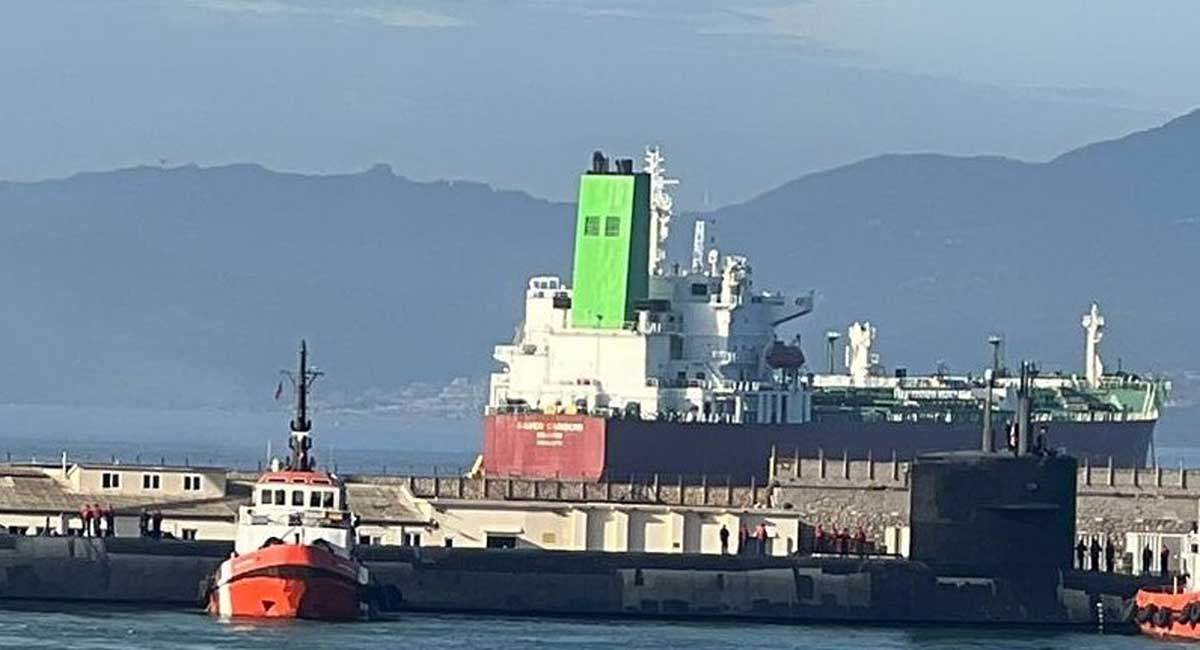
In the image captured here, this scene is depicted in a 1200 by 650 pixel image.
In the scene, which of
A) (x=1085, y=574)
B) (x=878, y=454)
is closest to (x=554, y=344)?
(x=878, y=454)

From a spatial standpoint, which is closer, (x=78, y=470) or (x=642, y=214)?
(x=78, y=470)

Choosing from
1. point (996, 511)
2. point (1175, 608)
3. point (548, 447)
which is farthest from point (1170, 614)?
point (548, 447)

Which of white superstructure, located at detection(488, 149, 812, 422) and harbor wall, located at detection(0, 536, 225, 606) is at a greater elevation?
white superstructure, located at detection(488, 149, 812, 422)

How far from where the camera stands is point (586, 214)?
312ft

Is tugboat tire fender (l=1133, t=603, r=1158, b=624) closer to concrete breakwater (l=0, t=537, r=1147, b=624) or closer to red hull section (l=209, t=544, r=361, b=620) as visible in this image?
concrete breakwater (l=0, t=537, r=1147, b=624)

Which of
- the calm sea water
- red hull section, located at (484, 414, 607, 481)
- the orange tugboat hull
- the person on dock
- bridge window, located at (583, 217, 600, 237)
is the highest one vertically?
bridge window, located at (583, 217, 600, 237)

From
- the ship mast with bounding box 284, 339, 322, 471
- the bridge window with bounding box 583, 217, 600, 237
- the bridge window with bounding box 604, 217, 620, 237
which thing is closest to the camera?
the ship mast with bounding box 284, 339, 322, 471

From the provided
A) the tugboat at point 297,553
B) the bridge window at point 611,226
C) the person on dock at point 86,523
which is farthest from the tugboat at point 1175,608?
the bridge window at point 611,226

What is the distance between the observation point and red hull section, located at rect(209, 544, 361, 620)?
202ft

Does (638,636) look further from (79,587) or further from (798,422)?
(798,422)

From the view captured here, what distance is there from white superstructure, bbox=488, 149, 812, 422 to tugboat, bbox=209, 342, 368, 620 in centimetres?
2813

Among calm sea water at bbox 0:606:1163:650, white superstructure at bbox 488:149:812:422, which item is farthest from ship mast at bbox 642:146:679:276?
calm sea water at bbox 0:606:1163:650

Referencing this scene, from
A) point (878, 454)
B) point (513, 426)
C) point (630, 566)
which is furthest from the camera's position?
point (878, 454)

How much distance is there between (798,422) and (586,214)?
7239mm
